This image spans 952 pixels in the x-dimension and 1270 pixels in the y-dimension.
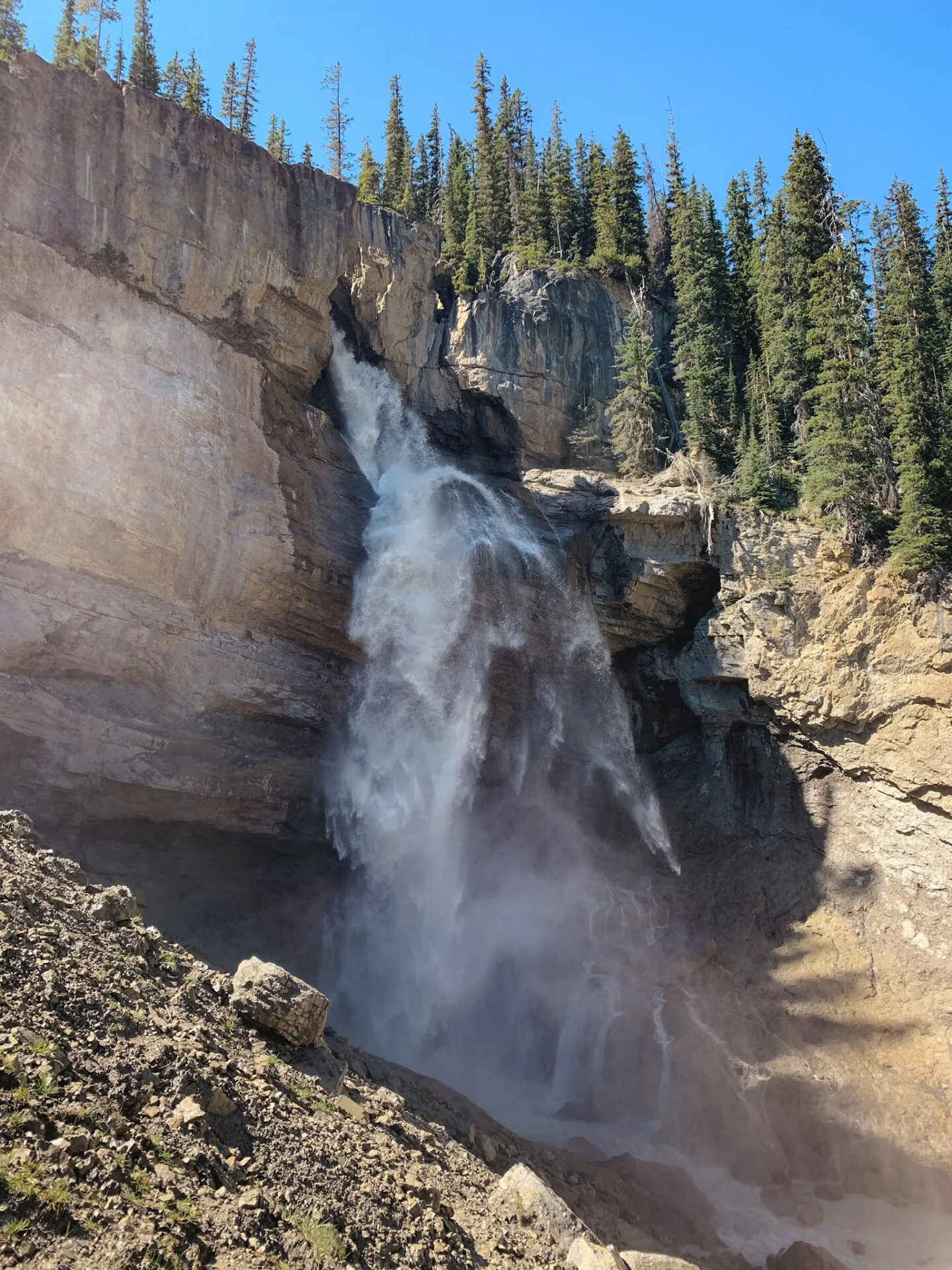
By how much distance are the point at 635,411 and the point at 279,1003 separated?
87.5ft

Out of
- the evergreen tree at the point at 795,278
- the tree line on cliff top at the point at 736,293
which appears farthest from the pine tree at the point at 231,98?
the evergreen tree at the point at 795,278

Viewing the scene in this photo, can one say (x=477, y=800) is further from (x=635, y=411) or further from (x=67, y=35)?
(x=67, y=35)

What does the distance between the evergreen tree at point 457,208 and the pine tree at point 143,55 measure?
15963 millimetres

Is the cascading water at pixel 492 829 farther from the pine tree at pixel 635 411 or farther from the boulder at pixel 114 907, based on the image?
the boulder at pixel 114 907

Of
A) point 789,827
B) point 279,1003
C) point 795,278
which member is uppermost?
point 795,278

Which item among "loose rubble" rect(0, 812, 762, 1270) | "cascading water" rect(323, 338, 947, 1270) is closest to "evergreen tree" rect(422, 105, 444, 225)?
"cascading water" rect(323, 338, 947, 1270)

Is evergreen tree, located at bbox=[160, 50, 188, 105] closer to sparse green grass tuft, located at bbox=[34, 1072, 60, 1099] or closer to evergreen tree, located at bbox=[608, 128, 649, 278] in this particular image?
evergreen tree, located at bbox=[608, 128, 649, 278]

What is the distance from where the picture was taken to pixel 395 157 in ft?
168

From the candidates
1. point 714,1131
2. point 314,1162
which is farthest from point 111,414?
point 714,1131

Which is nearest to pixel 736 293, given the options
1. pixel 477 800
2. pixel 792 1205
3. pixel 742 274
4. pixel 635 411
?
pixel 742 274

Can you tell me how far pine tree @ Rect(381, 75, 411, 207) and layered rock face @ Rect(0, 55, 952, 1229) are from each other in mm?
19739

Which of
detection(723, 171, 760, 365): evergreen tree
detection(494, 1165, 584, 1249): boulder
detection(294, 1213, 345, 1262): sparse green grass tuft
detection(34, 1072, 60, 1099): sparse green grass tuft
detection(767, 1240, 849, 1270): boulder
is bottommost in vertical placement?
detection(767, 1240, 849, 1270): boulder

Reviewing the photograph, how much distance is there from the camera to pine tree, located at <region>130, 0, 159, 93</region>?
44700mm

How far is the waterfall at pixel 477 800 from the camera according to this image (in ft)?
79.8
